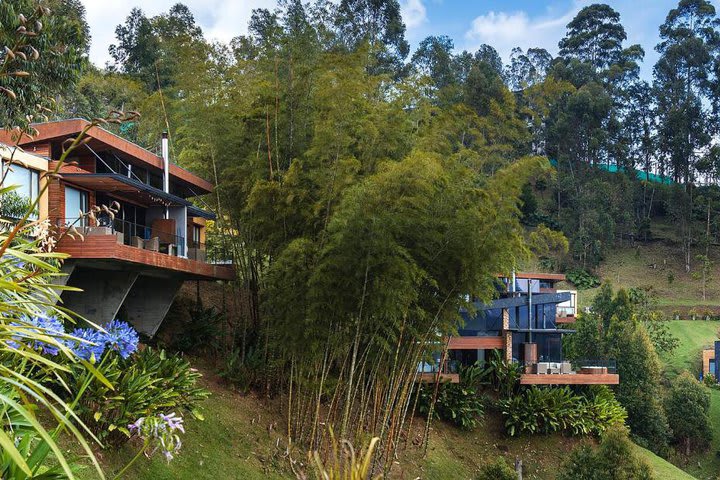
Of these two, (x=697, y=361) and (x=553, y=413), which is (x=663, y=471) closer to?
(x=553, y=413)

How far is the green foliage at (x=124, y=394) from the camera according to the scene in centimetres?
801

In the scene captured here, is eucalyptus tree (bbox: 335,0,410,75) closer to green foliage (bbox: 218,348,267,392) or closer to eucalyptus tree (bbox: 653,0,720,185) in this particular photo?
eucalyptus tree (bbox: 653,0,720,185)

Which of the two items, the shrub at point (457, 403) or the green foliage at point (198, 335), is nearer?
the green foliage at point (198, 335)

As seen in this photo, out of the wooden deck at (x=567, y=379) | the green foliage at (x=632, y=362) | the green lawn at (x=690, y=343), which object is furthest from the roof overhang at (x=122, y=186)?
the green lawn at (x=690, y=343)

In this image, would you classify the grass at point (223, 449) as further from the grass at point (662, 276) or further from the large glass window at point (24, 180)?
the grass at point (662, 276)

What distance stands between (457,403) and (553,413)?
6.82 ft

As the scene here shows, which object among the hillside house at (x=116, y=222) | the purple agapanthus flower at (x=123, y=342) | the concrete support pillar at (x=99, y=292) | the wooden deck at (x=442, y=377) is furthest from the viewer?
the wooden deck at (x=442, y=377)

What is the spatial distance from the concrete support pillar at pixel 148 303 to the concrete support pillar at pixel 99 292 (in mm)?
1994

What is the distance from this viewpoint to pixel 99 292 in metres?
11.0

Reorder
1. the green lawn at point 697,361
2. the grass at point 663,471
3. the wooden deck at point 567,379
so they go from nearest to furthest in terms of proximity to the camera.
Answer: the grass at point 663,471
the wooden deck at point 567,379
the green lawn at point 697,361

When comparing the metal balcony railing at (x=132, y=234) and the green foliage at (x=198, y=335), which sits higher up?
the metal balcony railing at (x=132, y=234)

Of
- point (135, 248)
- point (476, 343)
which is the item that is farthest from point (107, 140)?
point (476, 343)

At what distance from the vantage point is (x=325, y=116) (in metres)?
11.1

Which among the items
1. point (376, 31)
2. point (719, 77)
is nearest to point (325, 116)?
point (376, 31)
